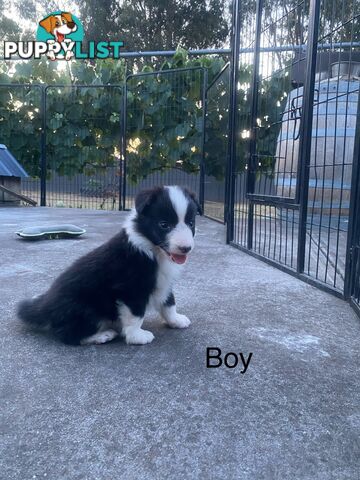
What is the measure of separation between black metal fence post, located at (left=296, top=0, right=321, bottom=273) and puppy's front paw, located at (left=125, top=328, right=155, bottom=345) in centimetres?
153

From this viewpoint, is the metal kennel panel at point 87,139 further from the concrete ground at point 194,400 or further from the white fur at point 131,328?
the white fur at point 131,328

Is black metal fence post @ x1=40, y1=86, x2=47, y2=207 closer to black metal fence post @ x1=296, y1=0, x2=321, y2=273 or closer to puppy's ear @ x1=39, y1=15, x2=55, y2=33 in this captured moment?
black metal fence post @ x1=296, y1=0, x2=321, y2=273

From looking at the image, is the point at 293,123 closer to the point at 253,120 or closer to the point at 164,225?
the point at 253,120

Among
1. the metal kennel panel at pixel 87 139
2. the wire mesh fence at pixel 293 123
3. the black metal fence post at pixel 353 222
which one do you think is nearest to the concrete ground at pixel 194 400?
the black metal fence post at pixel 353 222

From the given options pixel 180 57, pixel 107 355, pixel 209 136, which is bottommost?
pixel 107 355

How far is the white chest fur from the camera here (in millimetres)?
1944

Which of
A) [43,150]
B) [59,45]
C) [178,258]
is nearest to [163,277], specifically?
[178,258]

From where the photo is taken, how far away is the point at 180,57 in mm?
8367

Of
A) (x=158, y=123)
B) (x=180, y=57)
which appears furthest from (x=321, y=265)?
(x=180, y=57)

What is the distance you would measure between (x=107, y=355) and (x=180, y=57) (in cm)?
775

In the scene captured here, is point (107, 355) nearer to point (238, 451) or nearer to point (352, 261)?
point (238, 451)

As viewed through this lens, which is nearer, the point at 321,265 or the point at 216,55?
the point at 321,265

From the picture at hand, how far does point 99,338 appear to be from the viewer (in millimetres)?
1834

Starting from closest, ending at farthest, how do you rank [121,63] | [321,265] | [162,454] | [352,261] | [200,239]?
[162,454], [352,261], [321,265], [200,239], [121,63]
